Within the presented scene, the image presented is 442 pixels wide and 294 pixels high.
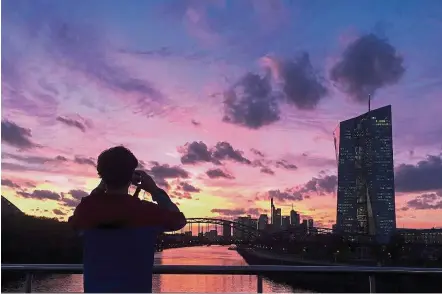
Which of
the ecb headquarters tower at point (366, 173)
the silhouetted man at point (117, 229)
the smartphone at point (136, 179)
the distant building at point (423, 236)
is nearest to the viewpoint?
the silhouetted man at point (117, 229)

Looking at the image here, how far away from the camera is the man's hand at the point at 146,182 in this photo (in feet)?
5.08

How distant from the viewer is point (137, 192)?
1.54 m

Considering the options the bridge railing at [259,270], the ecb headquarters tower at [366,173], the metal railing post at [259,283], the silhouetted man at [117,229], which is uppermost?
the ecb headquarters tower at [366,173]

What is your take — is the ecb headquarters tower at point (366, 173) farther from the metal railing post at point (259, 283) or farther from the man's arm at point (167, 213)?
the man's arm at point (167, 213)

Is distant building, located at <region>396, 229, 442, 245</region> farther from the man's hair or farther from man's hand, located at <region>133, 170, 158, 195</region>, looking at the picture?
the man's hair

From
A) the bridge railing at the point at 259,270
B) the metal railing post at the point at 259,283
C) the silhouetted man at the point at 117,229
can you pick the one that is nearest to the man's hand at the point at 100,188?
the silhouetted man at the point at 117,229

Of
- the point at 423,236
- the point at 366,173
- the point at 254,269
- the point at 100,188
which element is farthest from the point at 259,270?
the point at 366,173

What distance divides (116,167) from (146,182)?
0.12m

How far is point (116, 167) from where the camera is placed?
1.47 m

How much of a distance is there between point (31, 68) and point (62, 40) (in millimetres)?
3332

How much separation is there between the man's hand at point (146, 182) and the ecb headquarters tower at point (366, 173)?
8720 cm

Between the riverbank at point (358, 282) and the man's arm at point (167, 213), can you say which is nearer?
the man's arm at point (167, 213)

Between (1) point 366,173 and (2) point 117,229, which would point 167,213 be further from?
(1) point 366,173

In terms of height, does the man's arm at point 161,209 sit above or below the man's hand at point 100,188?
below
